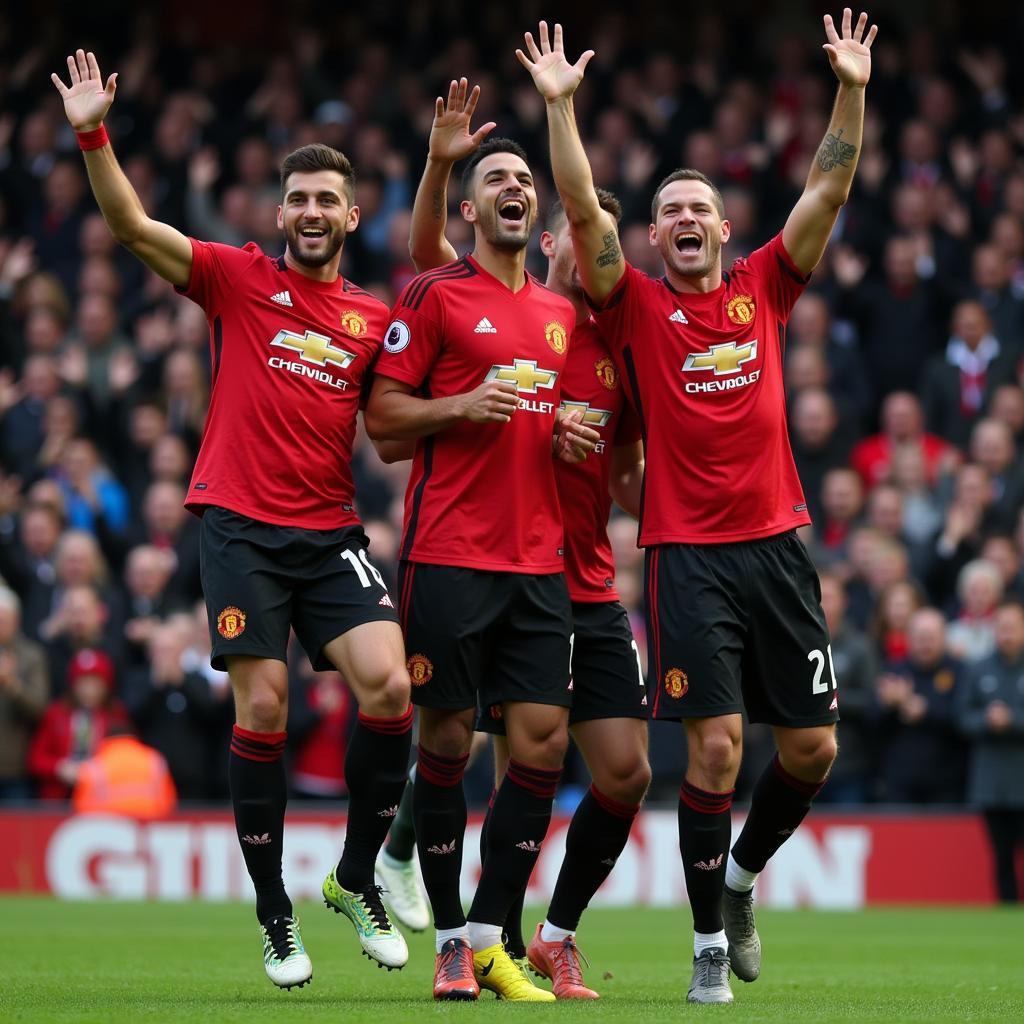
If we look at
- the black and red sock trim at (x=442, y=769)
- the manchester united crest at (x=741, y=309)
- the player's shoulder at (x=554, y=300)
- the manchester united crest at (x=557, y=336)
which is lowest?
the black and red sock trim at (x=442, y=769)

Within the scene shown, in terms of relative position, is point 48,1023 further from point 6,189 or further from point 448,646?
point 6,189

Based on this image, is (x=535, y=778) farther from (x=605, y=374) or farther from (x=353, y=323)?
(x=353, y=323)

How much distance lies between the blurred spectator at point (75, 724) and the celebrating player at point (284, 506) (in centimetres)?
689

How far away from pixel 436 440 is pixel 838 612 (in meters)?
6.93

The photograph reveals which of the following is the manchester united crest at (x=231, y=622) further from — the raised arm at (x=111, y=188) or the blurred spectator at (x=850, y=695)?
the blurred spectator at (x=850, y=695)

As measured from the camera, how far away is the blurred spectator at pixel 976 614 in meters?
14.1

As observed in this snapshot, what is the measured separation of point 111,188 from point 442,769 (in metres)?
2.50

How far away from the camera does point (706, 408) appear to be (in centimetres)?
763

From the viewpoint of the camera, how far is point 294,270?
25.9 feet

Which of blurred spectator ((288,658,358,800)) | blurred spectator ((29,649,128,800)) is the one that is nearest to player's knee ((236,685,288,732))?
blurred spectator ((288,658,358,800))

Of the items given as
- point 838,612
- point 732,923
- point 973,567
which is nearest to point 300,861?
point 838,612

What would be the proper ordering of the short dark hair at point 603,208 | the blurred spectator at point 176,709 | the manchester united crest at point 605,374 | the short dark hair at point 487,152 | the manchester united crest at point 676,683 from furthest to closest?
the blurred spectator at point 176,709 < the short dark hair at point 603,208 < the manchester united crest at point 605,374 < the short dark hair at point 487,152 < the manchester united crest at point 676,683

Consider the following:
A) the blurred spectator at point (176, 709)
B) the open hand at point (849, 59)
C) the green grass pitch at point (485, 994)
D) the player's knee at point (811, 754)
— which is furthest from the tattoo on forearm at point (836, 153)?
the blurred spectator at point (176, 709)

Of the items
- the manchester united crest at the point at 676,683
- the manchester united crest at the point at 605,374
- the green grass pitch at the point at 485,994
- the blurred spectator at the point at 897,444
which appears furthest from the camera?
the blurred spectator at the point at 897,444
